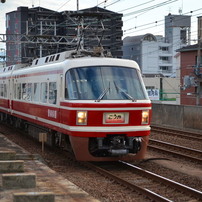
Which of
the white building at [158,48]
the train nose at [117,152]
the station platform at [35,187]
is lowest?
the station platform at [35,187]

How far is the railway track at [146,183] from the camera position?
8648 mm

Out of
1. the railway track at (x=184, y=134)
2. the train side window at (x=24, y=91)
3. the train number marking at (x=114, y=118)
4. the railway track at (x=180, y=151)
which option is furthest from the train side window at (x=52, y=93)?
the railway track at (x=184, y=134)

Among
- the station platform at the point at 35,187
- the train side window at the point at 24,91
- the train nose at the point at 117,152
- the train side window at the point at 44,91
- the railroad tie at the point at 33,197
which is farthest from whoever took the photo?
the train side window at the point at 24,91

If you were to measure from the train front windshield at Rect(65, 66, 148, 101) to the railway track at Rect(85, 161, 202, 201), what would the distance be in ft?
5.55

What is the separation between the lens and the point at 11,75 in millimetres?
21750

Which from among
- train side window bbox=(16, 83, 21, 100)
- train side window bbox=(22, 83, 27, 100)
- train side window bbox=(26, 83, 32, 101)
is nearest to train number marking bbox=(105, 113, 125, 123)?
train side window bbox=(26, 83, 32, 101)

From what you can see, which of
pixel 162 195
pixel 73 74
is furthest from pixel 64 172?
pixel 162 195

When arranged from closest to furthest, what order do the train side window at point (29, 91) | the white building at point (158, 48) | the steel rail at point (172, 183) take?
the steel rail at point (172, 183), the train side window at point (29, 91), the white building at point (158, 48)

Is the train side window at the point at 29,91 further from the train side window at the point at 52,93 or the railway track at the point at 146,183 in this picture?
the railway track at the point at 146,183

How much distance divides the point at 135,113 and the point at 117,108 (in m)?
0.52

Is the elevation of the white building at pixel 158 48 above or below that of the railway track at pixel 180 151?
above

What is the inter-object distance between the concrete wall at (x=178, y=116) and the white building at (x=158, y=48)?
212ft

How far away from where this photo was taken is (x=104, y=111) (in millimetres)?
11266

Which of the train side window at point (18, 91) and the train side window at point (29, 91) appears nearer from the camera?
the train side window at point (29, 91)
